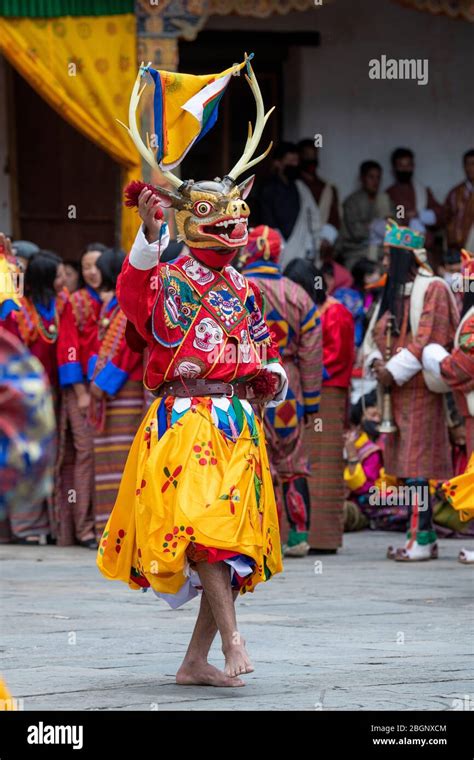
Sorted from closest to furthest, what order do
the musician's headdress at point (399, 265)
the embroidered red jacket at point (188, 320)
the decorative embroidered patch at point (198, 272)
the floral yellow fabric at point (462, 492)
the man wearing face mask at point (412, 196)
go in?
the embroidered red jacket at point (188, 320) < the decorative embroidered patch at point (198, 272) < the floral yellow fabric at point (462, 492) < the musician's headdress at point (399, 265) < the man wearing face mask at point (412, 196)

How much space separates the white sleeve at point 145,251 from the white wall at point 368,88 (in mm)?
10805

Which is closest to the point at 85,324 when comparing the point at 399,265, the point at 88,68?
the point at 399,265

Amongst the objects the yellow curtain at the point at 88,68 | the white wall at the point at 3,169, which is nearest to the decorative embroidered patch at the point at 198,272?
the yellow curtain at the point at 88,68

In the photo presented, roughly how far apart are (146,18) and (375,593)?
6956mm

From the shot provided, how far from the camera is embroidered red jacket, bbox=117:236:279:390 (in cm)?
603

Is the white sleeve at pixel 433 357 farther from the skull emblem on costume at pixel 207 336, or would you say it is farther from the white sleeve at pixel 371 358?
the skull emblem on costume at pixel 207 336

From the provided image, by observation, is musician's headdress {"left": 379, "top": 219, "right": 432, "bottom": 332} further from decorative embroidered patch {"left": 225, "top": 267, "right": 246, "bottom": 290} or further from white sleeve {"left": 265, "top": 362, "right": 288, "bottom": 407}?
decorative embroidered patch {"left": 225, "top": 267, "right": 246, "bottom": 290}

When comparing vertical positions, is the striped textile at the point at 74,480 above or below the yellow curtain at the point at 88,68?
below

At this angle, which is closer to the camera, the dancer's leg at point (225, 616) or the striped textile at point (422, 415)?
the dancer's leg at point (225, 616)

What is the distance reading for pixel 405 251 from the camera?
10.1 m

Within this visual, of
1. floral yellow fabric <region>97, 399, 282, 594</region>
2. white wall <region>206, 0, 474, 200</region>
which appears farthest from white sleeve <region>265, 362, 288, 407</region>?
white wall <region>206, 0, 474, 200</region>

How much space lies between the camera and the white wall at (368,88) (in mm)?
16547

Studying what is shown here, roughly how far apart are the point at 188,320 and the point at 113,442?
498cm
